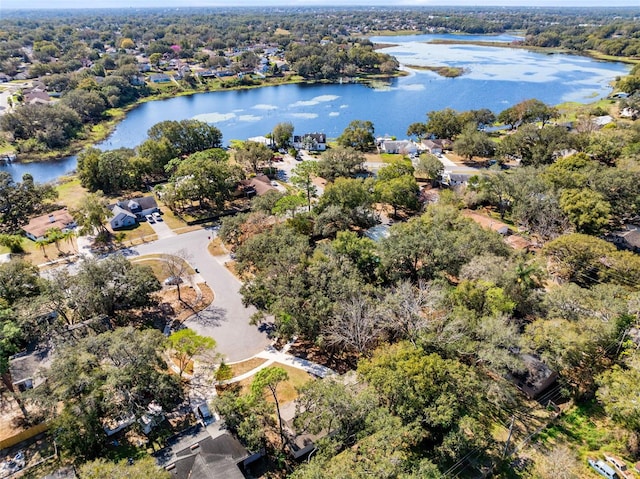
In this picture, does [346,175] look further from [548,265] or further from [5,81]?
[5,81]

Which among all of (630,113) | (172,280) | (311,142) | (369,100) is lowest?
(172,280)

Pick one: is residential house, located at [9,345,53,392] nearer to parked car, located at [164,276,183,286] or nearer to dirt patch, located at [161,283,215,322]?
dirt patch, located at [161,283,215,322]

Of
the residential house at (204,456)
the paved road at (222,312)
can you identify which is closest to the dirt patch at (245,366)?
the paved road at (222,312)

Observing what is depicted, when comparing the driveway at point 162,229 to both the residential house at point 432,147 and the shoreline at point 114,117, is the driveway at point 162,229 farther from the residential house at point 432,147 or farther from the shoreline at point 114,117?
the residential house at point 432,147

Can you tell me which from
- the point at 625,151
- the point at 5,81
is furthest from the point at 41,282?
the point at 5,81

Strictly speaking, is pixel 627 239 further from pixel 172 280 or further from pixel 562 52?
pixel 562 52

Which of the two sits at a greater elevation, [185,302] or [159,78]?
[159,78]

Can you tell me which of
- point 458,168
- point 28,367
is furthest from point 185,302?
point 458,168
